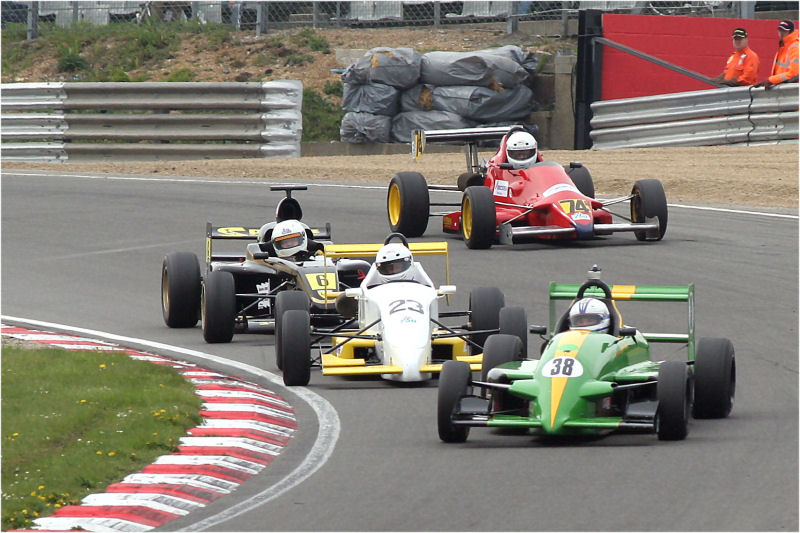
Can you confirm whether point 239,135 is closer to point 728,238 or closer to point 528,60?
point 528,60

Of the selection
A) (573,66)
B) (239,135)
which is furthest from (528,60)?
(239,135)

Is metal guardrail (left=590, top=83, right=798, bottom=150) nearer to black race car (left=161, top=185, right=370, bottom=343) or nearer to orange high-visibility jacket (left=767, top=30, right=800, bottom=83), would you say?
orange high-visibility jacket (left=767, top=30, right=800, bottom=83)

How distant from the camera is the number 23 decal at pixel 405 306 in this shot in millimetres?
11945

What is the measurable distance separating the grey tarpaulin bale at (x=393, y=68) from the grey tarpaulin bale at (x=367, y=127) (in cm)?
72

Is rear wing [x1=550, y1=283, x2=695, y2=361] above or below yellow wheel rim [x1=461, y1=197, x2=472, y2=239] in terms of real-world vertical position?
below

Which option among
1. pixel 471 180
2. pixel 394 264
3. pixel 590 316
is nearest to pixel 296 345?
pixel 394 264

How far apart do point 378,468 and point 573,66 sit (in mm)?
21810

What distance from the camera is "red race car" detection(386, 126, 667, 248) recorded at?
61.4ft

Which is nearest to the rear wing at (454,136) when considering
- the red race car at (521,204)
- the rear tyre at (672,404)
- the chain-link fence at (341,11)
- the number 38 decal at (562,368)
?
the red race car at (521,204)

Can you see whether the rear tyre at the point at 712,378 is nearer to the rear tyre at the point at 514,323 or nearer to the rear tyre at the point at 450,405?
the rear tyre at the point at 450,405

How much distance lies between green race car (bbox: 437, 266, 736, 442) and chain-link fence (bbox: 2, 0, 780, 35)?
21486 mm

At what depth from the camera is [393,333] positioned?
464 inches

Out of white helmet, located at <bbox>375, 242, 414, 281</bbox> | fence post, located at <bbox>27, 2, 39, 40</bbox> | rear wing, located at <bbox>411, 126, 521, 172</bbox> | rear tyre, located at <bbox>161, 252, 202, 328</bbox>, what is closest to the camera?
white helmet, located at <bbox>375, 242, 414, 281</bbox>

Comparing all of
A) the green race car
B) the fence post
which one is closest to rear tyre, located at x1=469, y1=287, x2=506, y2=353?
the green race car
